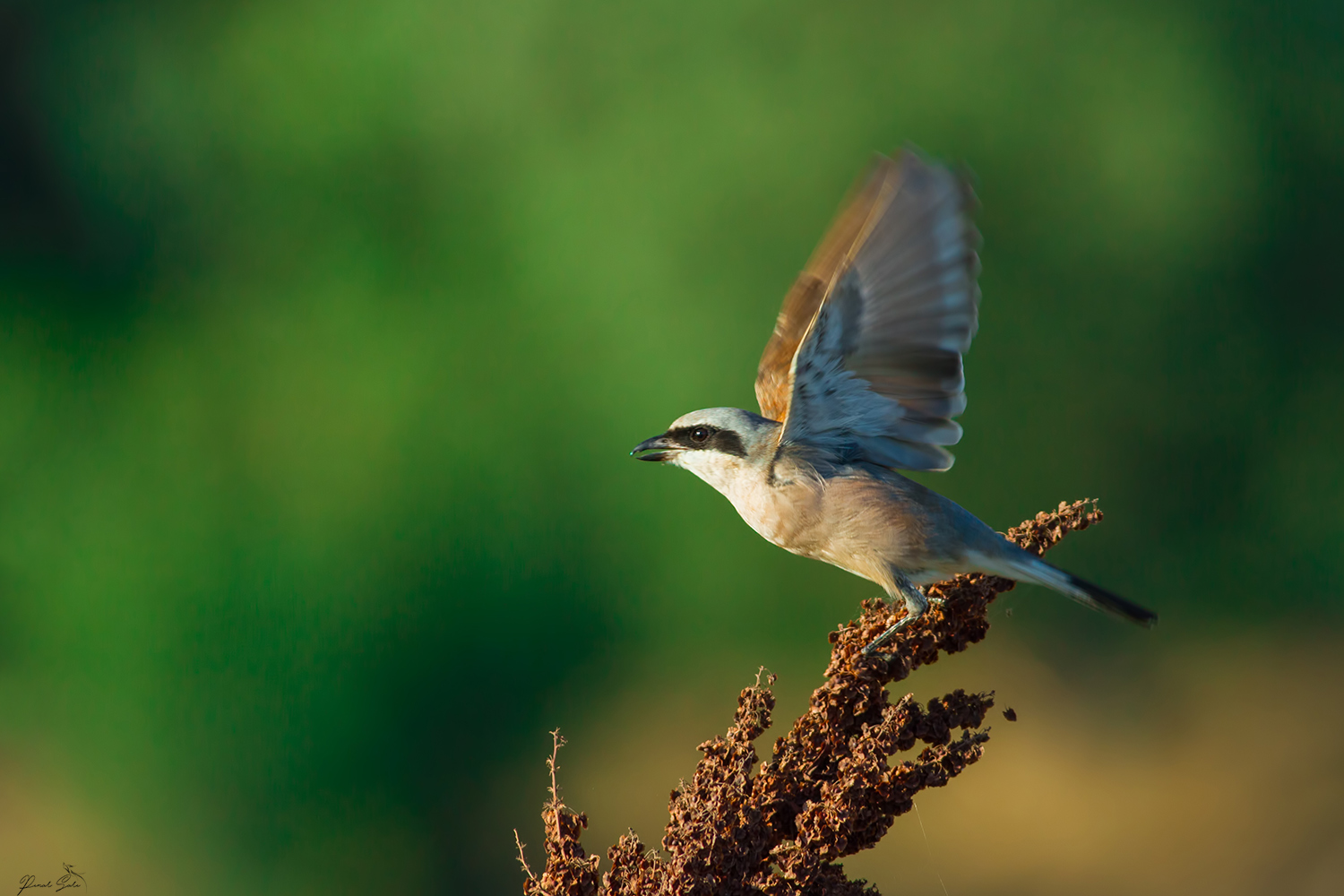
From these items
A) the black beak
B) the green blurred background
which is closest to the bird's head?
the black beak

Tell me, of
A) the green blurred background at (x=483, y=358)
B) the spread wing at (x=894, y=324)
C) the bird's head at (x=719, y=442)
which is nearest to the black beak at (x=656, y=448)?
the bird's head at (x=719, y=442)

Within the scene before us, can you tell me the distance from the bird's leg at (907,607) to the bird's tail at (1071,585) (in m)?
0.16

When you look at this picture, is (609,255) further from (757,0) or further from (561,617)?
(561,617)

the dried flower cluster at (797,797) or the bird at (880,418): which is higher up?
the bird at (880,418)

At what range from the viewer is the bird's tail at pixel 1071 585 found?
1679mm

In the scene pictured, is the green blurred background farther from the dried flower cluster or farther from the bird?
the dried flower cluster

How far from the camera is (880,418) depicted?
2.01 meters

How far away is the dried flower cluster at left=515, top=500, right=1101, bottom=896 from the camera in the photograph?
1324 mm

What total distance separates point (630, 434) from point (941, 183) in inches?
83.1

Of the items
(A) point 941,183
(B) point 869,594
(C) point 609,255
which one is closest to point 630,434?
(C) point 609,255

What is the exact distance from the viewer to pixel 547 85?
3.96m

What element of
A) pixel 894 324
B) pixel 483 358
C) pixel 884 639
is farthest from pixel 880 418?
pixel 483 358

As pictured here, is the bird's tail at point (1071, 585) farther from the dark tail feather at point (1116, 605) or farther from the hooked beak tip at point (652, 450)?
the hooked beak tip at point (652, 450)

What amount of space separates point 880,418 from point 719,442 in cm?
34
